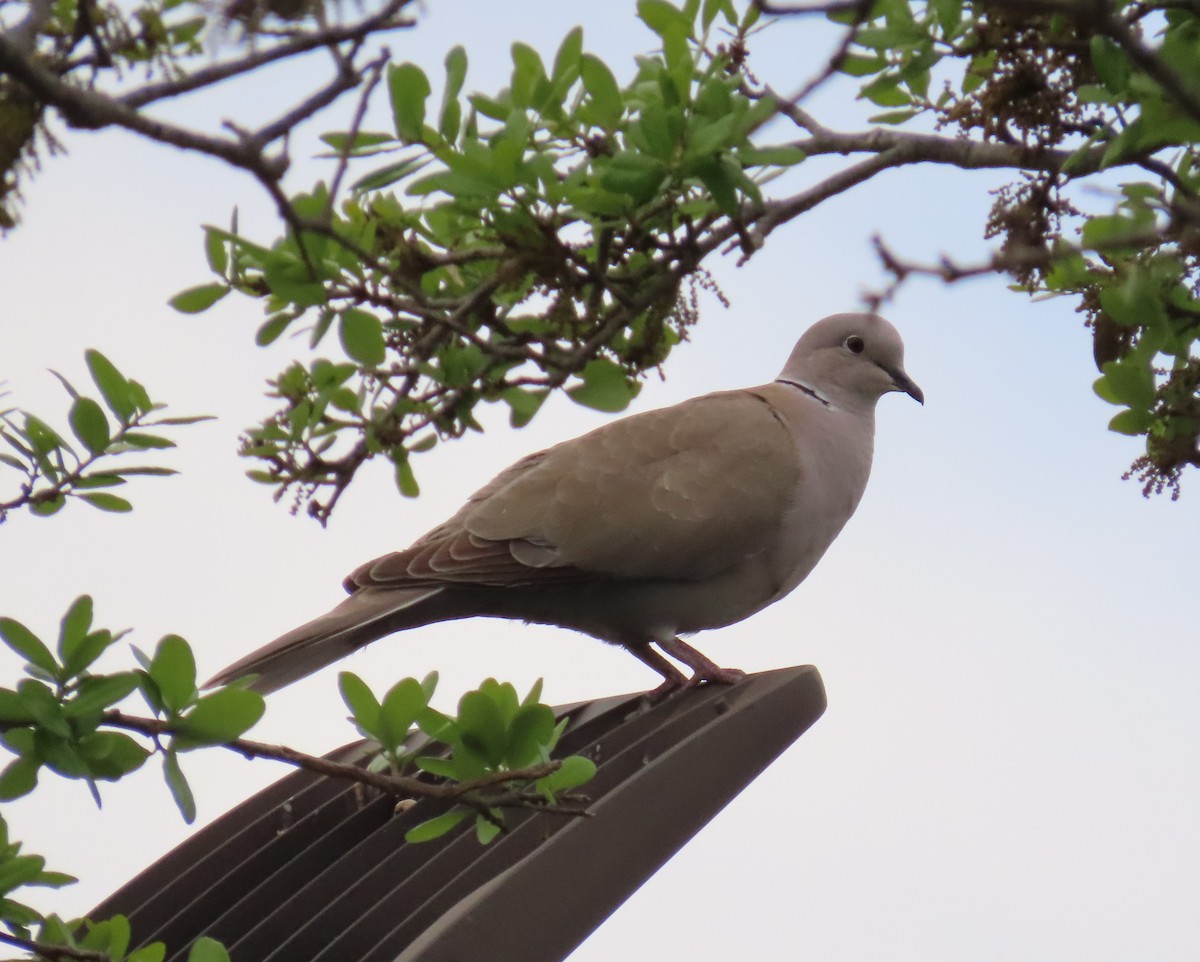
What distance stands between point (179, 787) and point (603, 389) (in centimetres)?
79

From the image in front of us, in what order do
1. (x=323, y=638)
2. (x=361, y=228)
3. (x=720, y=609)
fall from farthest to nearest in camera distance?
1. (x=720, y=609)
2. (x=323, y=638)
3. (x=361, y=228)

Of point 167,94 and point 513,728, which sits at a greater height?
point 167,94

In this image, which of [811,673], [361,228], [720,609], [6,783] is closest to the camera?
[6,783]

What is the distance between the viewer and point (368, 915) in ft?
6.82

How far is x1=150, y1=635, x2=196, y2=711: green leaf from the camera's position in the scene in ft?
5.60

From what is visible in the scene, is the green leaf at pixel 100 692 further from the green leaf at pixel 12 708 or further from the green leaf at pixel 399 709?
the green leaf at pixel 399 709

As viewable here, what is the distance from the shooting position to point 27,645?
5.64 feet

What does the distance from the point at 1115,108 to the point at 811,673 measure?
1.00m

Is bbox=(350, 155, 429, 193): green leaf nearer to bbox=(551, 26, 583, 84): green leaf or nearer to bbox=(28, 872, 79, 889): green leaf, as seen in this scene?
bbox=(551, 26, 583, 84): green leaf

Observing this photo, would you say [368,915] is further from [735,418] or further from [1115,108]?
[735,418]

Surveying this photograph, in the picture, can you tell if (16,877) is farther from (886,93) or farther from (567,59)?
(886,93)

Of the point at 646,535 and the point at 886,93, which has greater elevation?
the point at 646,535

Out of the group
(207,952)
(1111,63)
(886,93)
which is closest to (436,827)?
(207,952)

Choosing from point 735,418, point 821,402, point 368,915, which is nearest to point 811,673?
point 368,915
